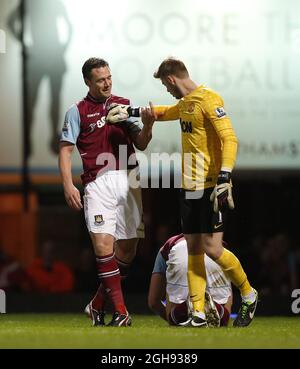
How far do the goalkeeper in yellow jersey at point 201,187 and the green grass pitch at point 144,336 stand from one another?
0.82 ft

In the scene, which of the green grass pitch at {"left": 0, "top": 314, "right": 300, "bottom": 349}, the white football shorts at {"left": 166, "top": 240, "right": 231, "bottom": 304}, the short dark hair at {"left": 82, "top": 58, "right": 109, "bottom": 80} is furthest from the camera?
the white football shorts at {"left": 166, "top": 240, "right": 231, "bottom": 304}

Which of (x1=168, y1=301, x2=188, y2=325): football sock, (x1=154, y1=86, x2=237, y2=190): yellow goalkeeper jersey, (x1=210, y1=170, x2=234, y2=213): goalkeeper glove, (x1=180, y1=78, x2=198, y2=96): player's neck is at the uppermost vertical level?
(x1=180, y1=78, x2=198, y2=96): player's neck

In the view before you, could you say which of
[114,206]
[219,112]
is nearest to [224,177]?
[219,112]

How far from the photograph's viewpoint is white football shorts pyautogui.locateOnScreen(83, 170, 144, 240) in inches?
312

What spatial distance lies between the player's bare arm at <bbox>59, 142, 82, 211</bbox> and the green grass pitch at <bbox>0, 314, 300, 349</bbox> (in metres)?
0.82

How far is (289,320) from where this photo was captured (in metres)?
9.30

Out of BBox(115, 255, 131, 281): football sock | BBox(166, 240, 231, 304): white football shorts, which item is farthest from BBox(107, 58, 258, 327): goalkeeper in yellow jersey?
BBox(115, 255, 131, 281): football sock

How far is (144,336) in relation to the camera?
6824 millimetres

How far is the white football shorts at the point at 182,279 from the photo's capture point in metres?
8.25

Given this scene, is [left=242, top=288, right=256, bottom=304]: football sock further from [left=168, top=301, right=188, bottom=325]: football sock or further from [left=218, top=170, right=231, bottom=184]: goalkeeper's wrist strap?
[left=218, top=170, right=231, bottom=184]: goalkeeper's wrist strap

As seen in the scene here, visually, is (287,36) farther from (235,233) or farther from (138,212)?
(138,212)

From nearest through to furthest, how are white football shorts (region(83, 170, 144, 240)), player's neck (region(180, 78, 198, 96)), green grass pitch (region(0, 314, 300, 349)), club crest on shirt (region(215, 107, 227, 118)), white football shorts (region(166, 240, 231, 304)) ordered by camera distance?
green grass pitch (region(0, 314, 300, 349)) < club crest on shirt (region(215, 107, 227, 118)) < player's neck (region(180, 78, 198, 96)) < white football shorts (region(83, 170, 144, 240)) < white football shorts (region(166, 240, 231, 304))

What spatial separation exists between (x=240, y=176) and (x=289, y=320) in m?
3.32
